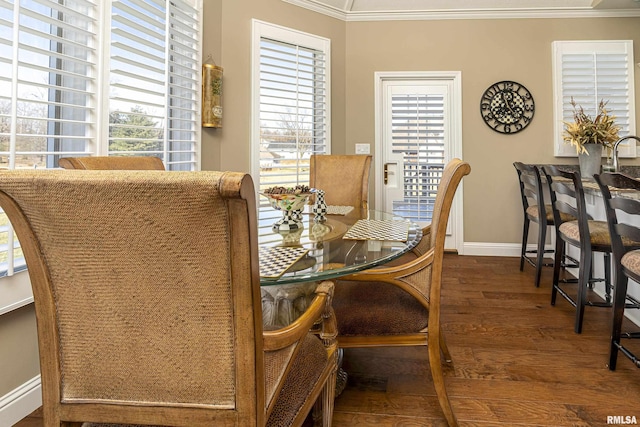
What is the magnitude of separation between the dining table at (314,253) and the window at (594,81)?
3228mm

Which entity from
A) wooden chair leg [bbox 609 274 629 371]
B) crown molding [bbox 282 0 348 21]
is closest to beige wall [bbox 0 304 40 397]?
wooden chair leg [bbox 609 274 629 371]

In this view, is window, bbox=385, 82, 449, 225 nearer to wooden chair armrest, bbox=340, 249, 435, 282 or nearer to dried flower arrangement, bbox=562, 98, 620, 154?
dried flower arrangement, bbox=562, 98, 620, 154

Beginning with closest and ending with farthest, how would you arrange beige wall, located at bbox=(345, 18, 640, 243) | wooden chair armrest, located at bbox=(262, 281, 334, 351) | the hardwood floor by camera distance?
wooden chair armrest, located at bbox=(262, 281, 334, 351), the hardwood floor, beige wall, located at bbox=(345, 18, 640, 243)

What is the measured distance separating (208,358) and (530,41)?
4.77m

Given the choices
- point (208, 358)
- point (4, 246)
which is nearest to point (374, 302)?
point (208, 358)

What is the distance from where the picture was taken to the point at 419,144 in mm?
4379

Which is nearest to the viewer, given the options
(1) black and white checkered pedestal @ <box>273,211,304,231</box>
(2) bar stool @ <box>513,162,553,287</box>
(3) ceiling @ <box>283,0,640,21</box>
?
(1) black and white checkered pedestal @ <box>273,211,304,231</box>

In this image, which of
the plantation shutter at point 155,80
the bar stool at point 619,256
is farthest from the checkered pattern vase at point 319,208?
the bar stool at point 619,256

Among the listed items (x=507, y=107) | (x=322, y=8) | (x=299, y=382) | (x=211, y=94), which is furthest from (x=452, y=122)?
(x=299, y=382)

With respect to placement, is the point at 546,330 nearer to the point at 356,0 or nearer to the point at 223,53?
the point at 223,53

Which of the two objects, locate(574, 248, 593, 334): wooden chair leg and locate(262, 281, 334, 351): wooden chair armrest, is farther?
locate(574, 248, 593, 334): wooden chair leg

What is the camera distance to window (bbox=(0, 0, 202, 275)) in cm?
147

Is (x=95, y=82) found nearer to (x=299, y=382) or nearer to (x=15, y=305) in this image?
(x=15, y=305)

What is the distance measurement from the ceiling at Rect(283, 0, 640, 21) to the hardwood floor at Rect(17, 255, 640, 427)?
3.21 metres
